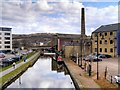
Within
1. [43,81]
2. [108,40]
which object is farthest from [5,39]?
[43,81]

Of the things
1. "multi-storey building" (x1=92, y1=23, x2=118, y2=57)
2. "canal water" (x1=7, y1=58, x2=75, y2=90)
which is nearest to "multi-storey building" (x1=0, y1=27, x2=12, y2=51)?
"multi-storey building" (x1=92, y1=23, x2=118, y2=57)

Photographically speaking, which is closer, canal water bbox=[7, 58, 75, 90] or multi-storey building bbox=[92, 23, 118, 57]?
canal water bbox=[7, 58, 75, 90]

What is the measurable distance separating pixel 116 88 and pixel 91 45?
40.0 meters

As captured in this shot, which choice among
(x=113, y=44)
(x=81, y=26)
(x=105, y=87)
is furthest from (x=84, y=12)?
(x=105, y=87)

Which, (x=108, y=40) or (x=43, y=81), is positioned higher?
(x=108, y=40)

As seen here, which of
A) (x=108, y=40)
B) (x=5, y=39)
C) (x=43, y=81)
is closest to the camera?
(x=43, y=81)

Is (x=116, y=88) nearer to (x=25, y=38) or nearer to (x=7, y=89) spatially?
(x=7, y=89)

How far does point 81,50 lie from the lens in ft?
176

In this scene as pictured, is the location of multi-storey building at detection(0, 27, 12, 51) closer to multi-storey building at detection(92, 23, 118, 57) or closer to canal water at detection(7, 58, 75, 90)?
multi-storey building at detection(92, 23, 118, 57)

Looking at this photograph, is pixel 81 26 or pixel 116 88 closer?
pixel 116 88

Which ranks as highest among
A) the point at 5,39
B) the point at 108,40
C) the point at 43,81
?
the point at 5,39

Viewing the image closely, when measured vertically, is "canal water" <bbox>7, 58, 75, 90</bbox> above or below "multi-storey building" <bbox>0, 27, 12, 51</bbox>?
below

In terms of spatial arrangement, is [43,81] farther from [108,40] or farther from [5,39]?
[5,39]

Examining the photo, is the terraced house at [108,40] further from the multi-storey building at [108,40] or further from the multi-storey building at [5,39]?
the multi-storey building at [5,39]
